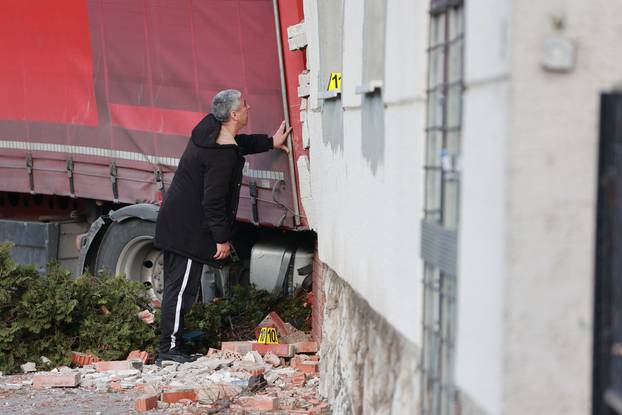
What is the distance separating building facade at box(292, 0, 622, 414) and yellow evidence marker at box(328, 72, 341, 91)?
3.63 feet

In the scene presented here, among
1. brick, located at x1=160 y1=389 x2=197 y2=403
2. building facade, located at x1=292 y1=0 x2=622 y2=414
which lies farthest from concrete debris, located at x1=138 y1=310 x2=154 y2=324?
building facade, located at x1=292 y1=0 x2=622 y2=414

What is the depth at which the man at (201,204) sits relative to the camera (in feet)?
28.0

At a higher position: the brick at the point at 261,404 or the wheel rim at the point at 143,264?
the wheel rim at the point at 143,264

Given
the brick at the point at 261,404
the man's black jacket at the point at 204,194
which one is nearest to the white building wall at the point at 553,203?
the brick at the point at 261,404

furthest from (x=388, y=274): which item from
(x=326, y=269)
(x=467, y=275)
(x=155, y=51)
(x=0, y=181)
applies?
(x=0, y=181)

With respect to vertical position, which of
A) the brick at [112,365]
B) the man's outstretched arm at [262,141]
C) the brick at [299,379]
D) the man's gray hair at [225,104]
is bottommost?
the brick at [112,365]

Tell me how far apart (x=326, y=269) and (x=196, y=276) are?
1.86 metres

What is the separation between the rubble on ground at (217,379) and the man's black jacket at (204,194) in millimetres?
798

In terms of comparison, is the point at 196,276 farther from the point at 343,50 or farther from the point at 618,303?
the point at 618,303

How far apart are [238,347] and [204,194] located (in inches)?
46.5

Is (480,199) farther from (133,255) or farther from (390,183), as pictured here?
(133,255)

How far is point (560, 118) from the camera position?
2.90 metres

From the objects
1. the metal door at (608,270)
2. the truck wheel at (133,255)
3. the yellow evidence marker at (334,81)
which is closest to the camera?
the metal door at (608,270)

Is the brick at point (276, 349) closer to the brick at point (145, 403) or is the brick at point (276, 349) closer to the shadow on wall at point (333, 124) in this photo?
the brick at point (145, 403)
